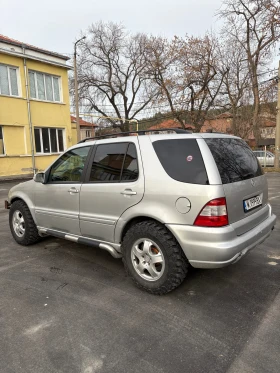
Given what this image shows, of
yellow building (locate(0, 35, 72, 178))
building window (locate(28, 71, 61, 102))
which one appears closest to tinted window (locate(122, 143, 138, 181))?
yellow building (locate(0, 35, 72, 178))

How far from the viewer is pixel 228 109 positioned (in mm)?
26062

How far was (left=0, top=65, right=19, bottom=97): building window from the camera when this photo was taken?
14.8 metres

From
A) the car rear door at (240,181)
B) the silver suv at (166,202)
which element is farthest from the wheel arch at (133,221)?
the car rear door at (240,181)

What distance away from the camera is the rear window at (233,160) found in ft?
9.41

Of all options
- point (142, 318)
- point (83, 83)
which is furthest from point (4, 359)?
point (83, 83)

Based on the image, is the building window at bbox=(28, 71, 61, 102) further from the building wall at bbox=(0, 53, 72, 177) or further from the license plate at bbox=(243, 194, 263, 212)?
the license plate at bbox=(243, 194, 263, 212)

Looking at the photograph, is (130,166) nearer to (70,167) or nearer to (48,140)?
(70,167)

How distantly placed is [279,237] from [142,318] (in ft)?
10.9

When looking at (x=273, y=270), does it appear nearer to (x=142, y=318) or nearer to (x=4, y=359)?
(x=142, y=318)

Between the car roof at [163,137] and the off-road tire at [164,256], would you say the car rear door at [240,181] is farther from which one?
the off-road tire at [164,256]

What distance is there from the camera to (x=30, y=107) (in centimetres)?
1598

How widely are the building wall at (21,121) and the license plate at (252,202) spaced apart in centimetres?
1340

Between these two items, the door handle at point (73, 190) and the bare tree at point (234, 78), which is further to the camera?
the bare tree at point (234, 78)

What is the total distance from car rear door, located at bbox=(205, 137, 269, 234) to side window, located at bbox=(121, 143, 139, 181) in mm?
849
